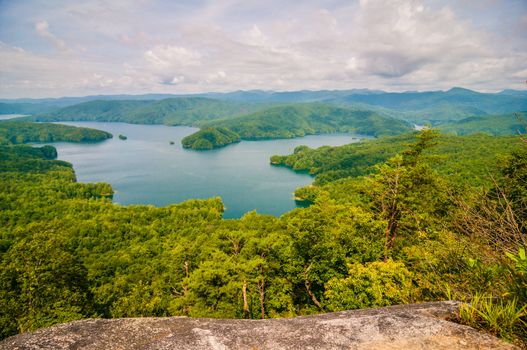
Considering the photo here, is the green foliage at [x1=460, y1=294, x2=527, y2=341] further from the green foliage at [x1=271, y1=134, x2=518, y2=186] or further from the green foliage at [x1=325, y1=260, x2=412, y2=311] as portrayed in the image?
the green foliage at [x1=271, y1=134, x2=518, y2=186]

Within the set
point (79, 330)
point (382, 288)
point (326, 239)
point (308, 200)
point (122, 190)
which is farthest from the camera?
point (122, 190)

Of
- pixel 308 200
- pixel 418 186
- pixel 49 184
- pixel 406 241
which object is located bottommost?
pixel 308 200

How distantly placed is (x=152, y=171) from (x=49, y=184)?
3591 centimetres

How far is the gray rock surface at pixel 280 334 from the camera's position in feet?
11.3

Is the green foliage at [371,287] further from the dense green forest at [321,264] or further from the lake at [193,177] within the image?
the lake at [193,177]

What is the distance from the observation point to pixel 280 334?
3842 millimetres

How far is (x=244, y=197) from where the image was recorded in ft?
268

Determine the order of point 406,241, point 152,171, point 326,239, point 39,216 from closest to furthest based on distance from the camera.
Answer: point 326,239 → point 406,241 → point 39,216 → point 152,171

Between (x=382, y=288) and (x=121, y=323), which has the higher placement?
(x=121, y=323)

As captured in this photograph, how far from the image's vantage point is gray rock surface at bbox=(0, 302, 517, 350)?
135 inches

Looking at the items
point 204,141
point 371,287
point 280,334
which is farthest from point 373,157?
point 280,334

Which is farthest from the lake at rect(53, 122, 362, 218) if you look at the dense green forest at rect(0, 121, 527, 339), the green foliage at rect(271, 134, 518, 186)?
the dense green forest at rect(0, 121, 527, 339)

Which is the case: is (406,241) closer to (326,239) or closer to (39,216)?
(326,239)

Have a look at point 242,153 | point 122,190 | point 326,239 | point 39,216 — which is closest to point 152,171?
point 122,190
